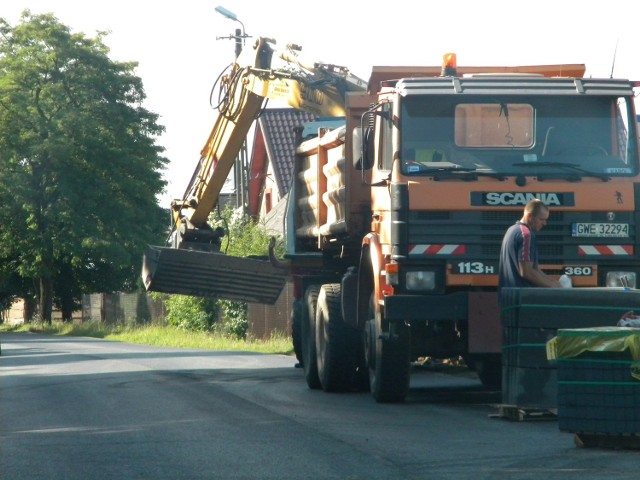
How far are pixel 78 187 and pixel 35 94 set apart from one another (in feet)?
14.3

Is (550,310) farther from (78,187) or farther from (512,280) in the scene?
(78,187)

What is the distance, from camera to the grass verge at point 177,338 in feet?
94.0

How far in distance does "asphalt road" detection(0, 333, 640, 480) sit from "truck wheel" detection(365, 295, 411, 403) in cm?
17

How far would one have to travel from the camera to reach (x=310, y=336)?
16.4 meters

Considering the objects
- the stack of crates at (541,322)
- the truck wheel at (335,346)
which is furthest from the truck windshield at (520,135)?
the truck wheel at (335,346)

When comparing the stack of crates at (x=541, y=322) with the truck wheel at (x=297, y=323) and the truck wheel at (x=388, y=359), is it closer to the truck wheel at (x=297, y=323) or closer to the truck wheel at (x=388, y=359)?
the truck wheel at (x=388, y=359)

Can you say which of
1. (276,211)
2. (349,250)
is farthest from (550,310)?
(276,211)

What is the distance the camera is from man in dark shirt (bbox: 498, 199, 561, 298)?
11555 millimetres

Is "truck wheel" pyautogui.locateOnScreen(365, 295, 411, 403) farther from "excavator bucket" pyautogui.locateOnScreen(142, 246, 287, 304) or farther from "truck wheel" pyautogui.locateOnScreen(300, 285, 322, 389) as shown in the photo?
"excavator bucket" pyautogui.locateOnScreen(142, 246, 287, 304)

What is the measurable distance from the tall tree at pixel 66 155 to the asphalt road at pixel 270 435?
38.3 metres

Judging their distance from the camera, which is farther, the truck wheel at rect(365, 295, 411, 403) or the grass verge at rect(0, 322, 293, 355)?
the grass verge at rect(0, 322, 293, 355)

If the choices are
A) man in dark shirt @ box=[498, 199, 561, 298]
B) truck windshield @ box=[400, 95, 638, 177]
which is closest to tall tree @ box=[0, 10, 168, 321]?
truck windshield @ box=[400, 95, 638, 177]

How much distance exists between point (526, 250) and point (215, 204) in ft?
38.6

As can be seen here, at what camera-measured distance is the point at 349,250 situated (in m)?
15.0
